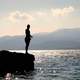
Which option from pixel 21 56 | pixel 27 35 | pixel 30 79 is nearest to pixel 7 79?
pixel 30 79

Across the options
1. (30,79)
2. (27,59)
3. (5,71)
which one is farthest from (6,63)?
(30,79)

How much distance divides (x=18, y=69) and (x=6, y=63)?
2.65 metres

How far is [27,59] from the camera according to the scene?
119ft

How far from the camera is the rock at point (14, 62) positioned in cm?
3319

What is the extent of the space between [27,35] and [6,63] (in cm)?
447

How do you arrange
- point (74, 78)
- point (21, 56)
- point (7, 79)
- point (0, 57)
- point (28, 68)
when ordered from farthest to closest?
point (28, 68), point (21, 56), point (0, 57), point (74, 78), point (7, 79)

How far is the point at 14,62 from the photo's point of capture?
3450cm

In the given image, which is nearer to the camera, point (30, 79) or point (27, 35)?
point (30, 79)

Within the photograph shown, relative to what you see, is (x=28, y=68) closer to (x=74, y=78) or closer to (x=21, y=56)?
(x=21, y=56)

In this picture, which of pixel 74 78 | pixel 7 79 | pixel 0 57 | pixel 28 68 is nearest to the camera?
pixel 7 79

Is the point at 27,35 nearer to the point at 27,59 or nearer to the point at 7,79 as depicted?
the point at 27,59

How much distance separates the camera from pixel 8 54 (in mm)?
33312

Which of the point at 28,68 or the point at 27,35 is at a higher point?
the point at 27,35

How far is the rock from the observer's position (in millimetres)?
33188
